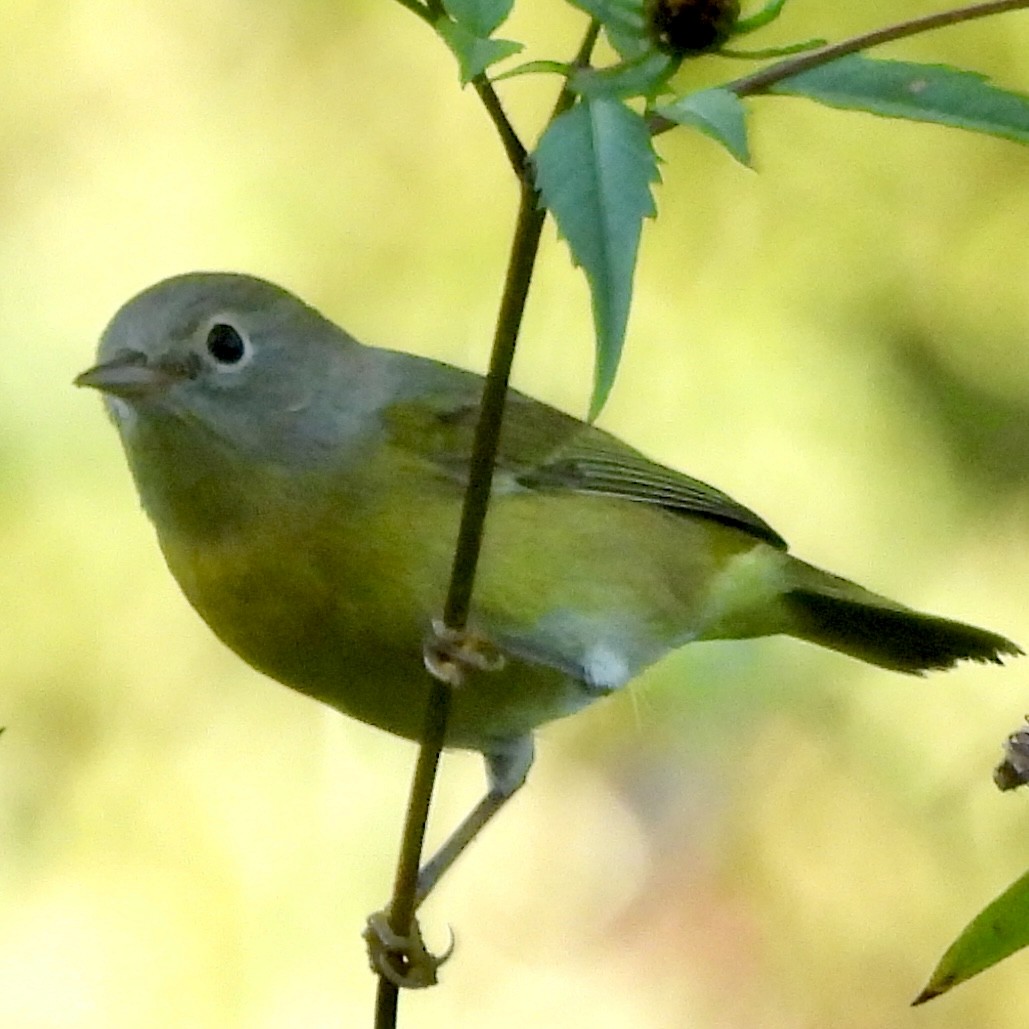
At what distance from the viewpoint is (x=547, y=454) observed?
2.34 metres

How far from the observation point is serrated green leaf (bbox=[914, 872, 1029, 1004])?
1.11m

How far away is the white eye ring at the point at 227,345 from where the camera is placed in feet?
6.49

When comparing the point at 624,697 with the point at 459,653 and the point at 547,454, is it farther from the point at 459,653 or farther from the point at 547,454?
the point at 459,653

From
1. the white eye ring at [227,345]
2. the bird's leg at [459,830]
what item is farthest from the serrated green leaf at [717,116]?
the white eye ring at [227,345]

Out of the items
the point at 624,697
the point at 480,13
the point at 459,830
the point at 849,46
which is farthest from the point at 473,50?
the point at 624,697

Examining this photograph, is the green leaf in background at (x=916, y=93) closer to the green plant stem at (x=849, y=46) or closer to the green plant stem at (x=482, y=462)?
the green plant stem at (x=849, y=46)

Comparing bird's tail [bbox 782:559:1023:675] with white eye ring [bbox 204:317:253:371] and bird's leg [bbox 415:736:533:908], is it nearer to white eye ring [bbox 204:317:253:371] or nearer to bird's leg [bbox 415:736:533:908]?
bird's leg [bbox 415:736:533:908]

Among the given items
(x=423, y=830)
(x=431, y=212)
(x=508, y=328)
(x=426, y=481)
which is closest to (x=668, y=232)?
(x=431, y=212)

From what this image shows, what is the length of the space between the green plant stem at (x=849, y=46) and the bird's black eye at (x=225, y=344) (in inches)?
41.6

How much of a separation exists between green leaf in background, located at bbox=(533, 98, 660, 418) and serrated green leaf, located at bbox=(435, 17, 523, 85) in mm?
52

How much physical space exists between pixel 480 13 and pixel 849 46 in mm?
207

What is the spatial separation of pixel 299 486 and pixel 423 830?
2.36ft

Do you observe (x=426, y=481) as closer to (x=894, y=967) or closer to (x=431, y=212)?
(x=431, y=212)

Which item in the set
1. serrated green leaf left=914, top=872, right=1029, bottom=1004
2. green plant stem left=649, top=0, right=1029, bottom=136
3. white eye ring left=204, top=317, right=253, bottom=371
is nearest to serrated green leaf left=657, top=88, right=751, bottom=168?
green plant stem left=649, top=0, right=1029, bottom=136
